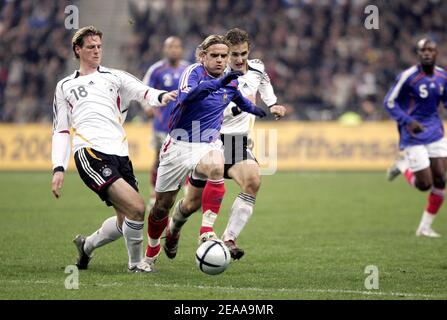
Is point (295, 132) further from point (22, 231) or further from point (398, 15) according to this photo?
point (22, 231)

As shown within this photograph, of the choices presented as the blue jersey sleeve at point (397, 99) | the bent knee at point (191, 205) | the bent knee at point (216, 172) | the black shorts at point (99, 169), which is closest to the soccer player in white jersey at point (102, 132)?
the black shorts at point (99, 169)

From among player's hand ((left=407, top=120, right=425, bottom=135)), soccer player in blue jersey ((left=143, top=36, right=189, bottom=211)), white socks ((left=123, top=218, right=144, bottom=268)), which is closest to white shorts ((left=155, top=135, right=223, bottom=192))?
white socks ((left=123, top=218, right=144, bottom=268))

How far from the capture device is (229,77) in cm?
828

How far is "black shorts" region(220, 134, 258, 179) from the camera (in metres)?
10.1

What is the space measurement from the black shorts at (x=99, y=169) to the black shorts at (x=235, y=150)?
175cm

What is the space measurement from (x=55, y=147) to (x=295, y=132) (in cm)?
1566

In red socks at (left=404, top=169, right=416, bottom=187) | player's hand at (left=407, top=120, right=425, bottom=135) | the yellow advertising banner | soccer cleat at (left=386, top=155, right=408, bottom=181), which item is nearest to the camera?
player's hand at (left=407, top=120, right=425, bottom=135)

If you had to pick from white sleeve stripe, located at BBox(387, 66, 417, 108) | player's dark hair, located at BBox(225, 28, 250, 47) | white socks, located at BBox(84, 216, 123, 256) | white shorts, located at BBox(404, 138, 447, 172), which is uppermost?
player's dark hair, located at BBox(225, 28, 250, 47)

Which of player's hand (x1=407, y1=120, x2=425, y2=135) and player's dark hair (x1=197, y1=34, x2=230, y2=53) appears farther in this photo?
player's hand (x1=407, y1=120, x2=425, y2=135)

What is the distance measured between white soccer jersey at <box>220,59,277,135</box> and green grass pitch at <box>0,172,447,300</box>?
59.8 inches

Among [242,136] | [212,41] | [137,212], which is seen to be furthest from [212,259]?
[242,136]

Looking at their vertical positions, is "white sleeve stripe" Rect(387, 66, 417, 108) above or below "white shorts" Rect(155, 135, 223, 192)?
above

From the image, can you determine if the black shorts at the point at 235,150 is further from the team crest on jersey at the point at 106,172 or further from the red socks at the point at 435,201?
the red socks at the point at 435,201

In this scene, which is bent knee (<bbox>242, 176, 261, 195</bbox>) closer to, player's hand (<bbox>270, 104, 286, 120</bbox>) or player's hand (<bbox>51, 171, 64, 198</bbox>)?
player's hand (<bbox>270, 104, 286, 120</bbox>)
